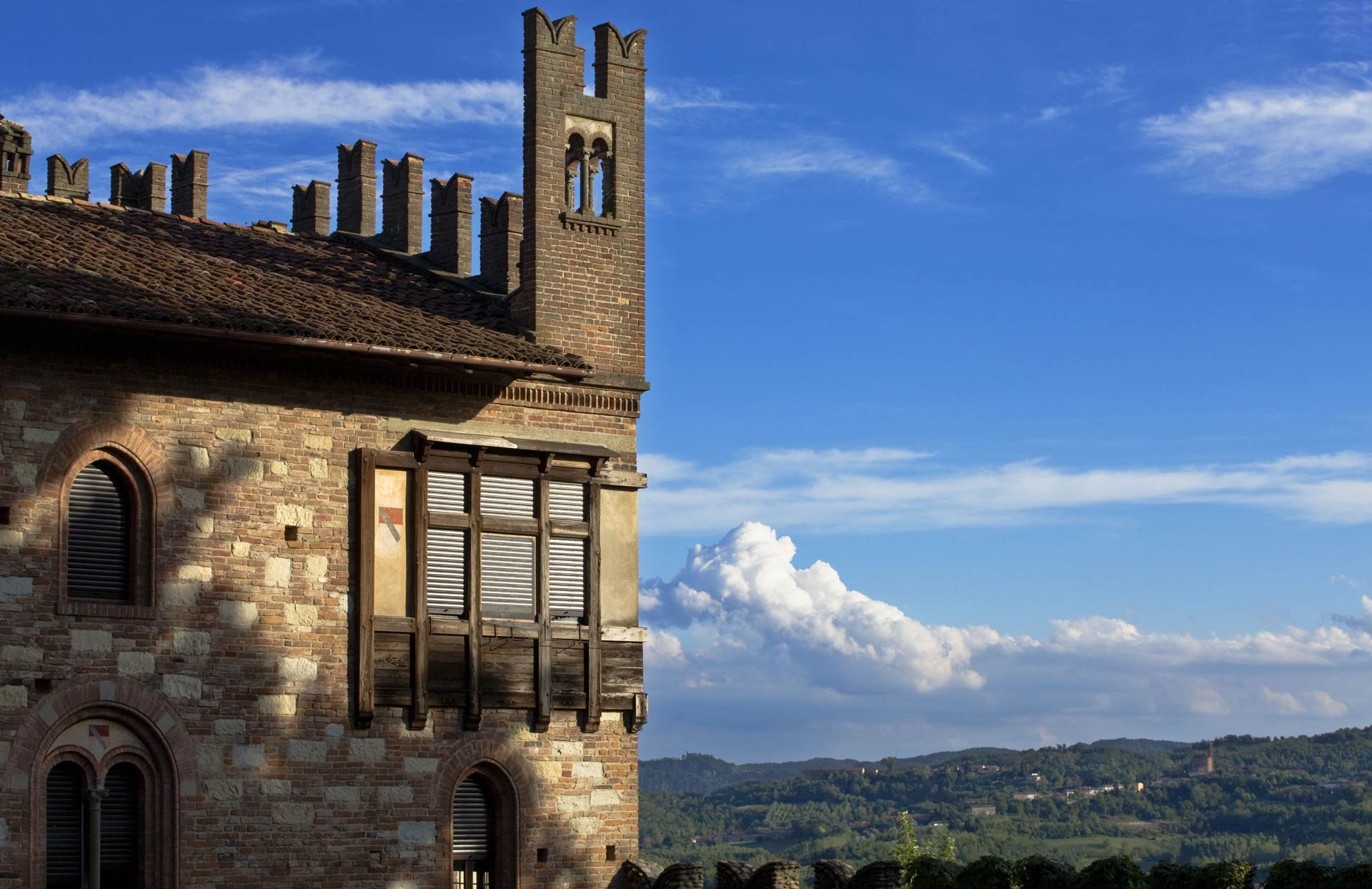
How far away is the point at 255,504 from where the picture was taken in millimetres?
19812

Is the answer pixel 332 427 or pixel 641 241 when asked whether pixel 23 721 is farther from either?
pixel 641 241

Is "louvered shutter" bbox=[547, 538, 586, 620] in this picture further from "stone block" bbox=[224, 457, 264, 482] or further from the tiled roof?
"stone block" bbox=[224, 457, 264, 482]

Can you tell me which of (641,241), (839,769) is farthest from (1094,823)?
(641,241)

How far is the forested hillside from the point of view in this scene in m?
91.1

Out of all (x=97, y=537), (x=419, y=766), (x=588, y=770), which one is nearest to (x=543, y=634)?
(x=588, y=770)

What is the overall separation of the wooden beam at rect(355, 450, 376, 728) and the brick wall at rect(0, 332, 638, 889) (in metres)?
0.15

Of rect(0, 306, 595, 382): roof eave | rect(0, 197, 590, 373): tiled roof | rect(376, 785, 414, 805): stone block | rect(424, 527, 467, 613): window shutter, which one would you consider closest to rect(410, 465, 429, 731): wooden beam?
rect(424, 527, 467, 613): window shutter

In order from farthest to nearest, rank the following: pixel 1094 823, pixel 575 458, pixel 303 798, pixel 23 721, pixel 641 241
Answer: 1. pixel 1094 823
2. pixel 641 241
3. pixel 575 458
4. pixel 303 798
5. pixel 23 721

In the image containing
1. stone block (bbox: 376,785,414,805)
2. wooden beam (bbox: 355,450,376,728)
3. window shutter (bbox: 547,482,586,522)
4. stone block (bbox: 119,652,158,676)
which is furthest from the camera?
window shutter (bbox: 547,482,586,522)

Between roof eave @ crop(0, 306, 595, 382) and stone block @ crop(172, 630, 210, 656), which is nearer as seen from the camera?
roof eave @ crop(0, 306, 595, 382)

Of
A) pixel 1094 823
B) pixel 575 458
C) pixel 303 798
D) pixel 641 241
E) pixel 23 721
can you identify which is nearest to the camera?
pixel 23 721

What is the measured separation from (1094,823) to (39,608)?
9510 cm

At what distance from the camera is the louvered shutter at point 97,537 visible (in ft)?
61.7

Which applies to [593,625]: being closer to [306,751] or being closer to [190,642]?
[306,751]
